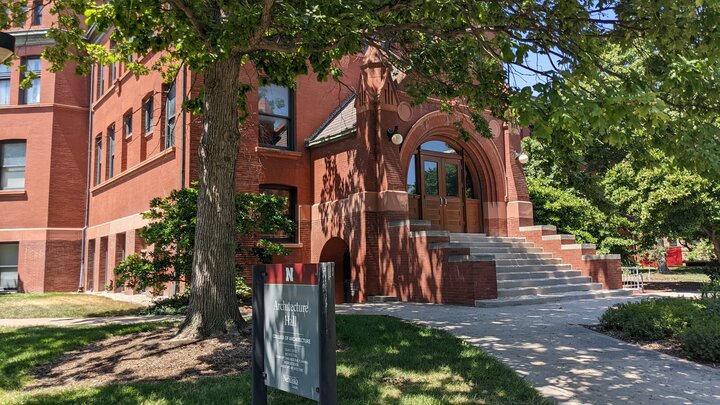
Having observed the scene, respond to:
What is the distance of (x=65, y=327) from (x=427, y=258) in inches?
291

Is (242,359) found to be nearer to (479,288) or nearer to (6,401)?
(6,401)

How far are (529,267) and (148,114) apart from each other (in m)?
12.4

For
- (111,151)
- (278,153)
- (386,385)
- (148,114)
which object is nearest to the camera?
(386,385)

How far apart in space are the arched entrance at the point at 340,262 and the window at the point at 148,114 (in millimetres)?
6631

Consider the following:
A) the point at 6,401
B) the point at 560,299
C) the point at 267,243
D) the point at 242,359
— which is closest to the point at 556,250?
the point at 560,299

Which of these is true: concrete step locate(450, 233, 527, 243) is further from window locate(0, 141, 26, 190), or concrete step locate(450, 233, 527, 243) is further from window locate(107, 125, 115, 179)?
window locate(0, 141, 26, 190)

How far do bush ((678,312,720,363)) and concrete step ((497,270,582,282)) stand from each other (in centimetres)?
579

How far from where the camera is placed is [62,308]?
13.1 m

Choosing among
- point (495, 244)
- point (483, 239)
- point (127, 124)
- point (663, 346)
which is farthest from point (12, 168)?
point (663, 346)

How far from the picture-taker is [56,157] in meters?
21.1

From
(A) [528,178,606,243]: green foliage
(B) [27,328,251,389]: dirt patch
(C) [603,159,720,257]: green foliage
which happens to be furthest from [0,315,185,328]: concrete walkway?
(A) [528,178,606,243]: green foliage

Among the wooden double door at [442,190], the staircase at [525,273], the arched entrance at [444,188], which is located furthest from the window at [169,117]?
the staircase at [525,273]

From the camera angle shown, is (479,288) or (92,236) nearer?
(479,288)

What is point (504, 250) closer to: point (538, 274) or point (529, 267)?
point (529, 267)
